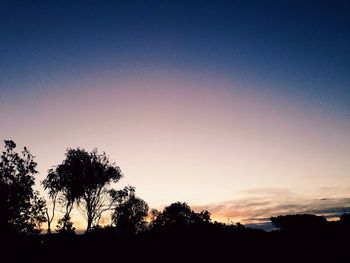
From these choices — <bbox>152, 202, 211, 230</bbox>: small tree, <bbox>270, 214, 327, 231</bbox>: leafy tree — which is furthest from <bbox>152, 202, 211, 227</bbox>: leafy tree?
<bbox>270, 214, 327, 231</bbox>: leafy tree

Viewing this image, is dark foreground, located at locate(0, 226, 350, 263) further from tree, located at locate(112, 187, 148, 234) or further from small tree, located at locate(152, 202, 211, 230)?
small tree, located at locate(152, 202, 211, 230)

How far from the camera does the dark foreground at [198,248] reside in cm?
1916

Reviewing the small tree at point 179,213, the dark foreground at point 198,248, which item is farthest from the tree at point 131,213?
the dark foreground at point 198,248

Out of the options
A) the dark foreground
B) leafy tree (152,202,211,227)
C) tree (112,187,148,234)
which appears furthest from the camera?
leafy tree (152,202,211,227)

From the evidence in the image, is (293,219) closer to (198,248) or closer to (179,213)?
(198,248)

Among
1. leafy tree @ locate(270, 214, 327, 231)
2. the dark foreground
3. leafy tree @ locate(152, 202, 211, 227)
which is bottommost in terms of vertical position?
the dark foreground

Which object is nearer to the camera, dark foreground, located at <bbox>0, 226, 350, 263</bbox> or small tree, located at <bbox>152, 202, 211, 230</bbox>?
dark foreground, located at <bbox>0, 226, 350, 263</bbox>

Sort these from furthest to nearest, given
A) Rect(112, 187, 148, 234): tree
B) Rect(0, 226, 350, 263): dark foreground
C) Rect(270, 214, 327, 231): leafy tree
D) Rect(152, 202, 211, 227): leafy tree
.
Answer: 1. Rect(152, 202, 211, 227): leafy tree
2. Rect(112, 187, 148, 234): tree
3. Rect(270, 214, 327, 231): leafy tree
4. Rect(0, 226, 350, 263): dark foreground

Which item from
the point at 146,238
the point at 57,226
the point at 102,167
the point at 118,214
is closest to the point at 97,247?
the point at 146,238

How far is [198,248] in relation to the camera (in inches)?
794

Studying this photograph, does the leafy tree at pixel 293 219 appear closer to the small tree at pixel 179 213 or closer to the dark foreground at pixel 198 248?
the dark foreground at pixel 198 248

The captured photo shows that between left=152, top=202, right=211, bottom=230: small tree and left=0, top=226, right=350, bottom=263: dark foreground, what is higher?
left=152, top=202, right=211, bottom=230: small tree

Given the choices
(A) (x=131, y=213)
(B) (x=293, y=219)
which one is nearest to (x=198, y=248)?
(B) (x=293, y=219)

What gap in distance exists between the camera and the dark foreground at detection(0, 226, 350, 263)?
19.2 metres
